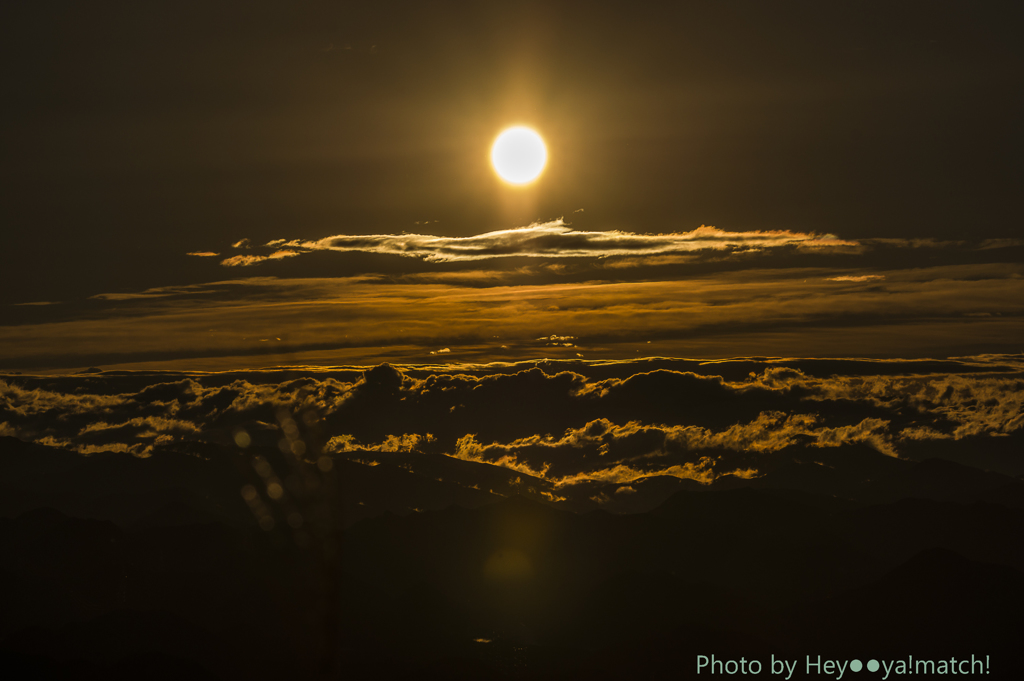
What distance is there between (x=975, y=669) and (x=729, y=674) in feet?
209

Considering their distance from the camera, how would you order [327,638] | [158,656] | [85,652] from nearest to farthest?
[327,638]
[158,656]
[85,652]

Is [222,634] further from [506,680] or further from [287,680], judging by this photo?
[506,680]

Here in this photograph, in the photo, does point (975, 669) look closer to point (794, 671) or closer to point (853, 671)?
point (853, 671)

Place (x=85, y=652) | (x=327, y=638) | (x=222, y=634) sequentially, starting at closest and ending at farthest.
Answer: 1. (x=327, y=638)
2. (x=85, y=652)
3. (x=222, y=634)

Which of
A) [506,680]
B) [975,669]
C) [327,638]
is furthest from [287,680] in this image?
[975,669]

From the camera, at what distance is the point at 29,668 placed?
13950 cm

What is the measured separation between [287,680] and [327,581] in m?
61.7

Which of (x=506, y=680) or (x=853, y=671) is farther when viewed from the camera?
(x=853, y=671)

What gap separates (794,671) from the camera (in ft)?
625

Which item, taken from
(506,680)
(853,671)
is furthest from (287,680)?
(853,671)

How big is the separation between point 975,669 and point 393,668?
149332mm

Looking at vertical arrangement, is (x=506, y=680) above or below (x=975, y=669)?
below

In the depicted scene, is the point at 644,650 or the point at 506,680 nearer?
the point at 506,680

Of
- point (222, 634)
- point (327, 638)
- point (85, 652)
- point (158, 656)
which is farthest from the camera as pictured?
point (222, 634)
